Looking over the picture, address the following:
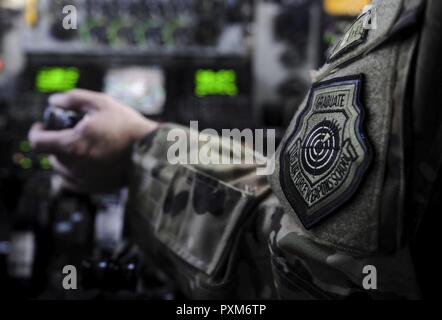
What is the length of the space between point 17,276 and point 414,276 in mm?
1610

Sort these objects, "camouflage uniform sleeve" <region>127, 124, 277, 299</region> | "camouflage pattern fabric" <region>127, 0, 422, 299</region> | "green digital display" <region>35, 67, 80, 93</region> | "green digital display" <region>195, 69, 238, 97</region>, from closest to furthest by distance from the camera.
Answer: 1. "camouflage pattern fabric" <region>127, 0, 422, 299</region>
2. "camouflage uniform sleeve" <region>127, 124, 277, 299</region>
3. "green digital display" <region>35, 67, 80, 93</region>
4. "green digital display" <region>195, 69, 238, 97</region>

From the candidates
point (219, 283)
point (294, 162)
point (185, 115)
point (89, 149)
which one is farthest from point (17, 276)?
point (294, 162)

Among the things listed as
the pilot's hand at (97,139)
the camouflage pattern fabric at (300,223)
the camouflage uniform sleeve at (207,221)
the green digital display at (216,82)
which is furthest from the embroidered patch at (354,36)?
the green digital display at (216,82)

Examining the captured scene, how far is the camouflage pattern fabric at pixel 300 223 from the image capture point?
0.35m

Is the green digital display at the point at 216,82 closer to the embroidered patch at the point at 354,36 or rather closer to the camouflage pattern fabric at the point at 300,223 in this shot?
the camouflage pattern fabric at the point at 300,223

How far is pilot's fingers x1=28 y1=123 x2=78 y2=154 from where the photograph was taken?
75 cm

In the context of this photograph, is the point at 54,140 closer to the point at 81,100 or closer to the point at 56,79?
the point at 81,100

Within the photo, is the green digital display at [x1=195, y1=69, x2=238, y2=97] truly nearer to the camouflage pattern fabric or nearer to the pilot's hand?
the pilot's hand

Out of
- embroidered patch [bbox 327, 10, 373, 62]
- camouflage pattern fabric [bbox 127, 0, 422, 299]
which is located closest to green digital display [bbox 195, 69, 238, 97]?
camouflage pattern fabric [bbox 127, 0, 422, 299]

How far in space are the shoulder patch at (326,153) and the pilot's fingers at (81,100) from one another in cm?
42

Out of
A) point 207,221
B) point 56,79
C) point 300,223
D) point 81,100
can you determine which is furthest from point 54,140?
point 56,79

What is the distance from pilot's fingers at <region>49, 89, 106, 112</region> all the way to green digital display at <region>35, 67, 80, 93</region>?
1.35 metres

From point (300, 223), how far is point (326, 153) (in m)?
0.07

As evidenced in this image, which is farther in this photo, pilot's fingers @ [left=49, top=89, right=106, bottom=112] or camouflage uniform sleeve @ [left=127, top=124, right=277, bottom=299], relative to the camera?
pilot's fingers @ [left=49, top=89, right=106, bottom=112]
